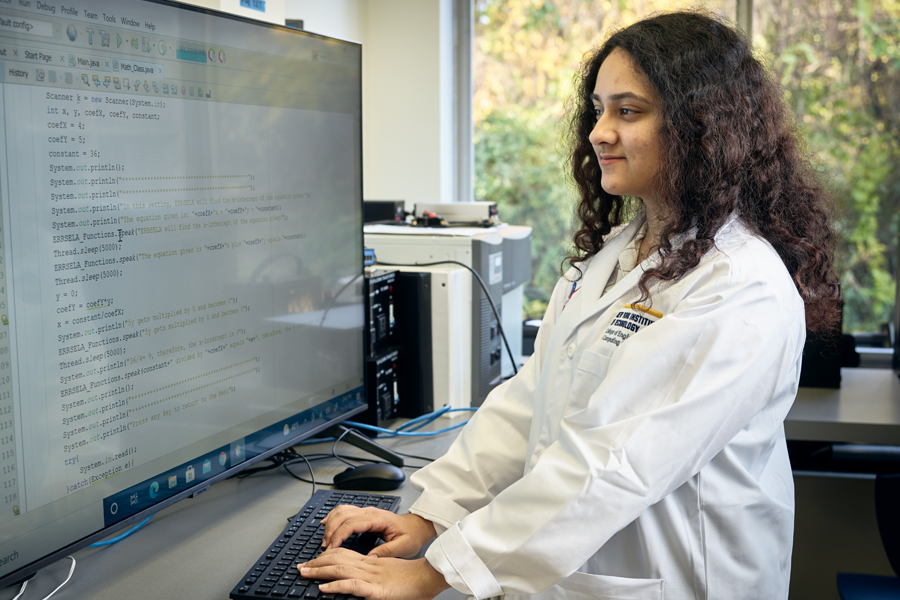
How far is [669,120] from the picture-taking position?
87cm

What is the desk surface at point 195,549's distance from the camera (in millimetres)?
794

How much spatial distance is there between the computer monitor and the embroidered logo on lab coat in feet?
1.51

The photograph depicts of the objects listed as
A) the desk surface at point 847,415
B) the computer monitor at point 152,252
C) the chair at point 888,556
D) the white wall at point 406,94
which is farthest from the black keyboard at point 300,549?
the white wall at point 406,94

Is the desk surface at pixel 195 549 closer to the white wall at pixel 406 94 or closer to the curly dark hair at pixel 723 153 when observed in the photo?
the curly dark hair at pixel 723 153

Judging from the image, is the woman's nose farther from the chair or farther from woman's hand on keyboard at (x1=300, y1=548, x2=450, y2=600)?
the chair


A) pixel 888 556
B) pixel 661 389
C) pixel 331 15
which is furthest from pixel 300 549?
pixel 331 15

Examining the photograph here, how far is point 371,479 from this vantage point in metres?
1.07

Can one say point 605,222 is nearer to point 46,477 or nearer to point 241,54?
point 241,54

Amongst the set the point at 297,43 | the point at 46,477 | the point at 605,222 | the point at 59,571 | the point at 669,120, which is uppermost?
the point at 297,43

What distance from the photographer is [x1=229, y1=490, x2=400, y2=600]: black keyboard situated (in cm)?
75

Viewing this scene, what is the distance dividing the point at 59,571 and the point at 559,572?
1.93 ft

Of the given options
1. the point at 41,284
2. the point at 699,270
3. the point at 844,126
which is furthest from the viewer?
the point at 844,126

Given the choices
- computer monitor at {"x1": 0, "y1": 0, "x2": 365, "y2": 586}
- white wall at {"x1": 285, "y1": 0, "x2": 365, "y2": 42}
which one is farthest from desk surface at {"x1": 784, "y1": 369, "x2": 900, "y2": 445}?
white wall at {"x1": 285, "y1": 0, "x2": 365, "y2": 42}

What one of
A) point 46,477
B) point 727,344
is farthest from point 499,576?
point 46,477
